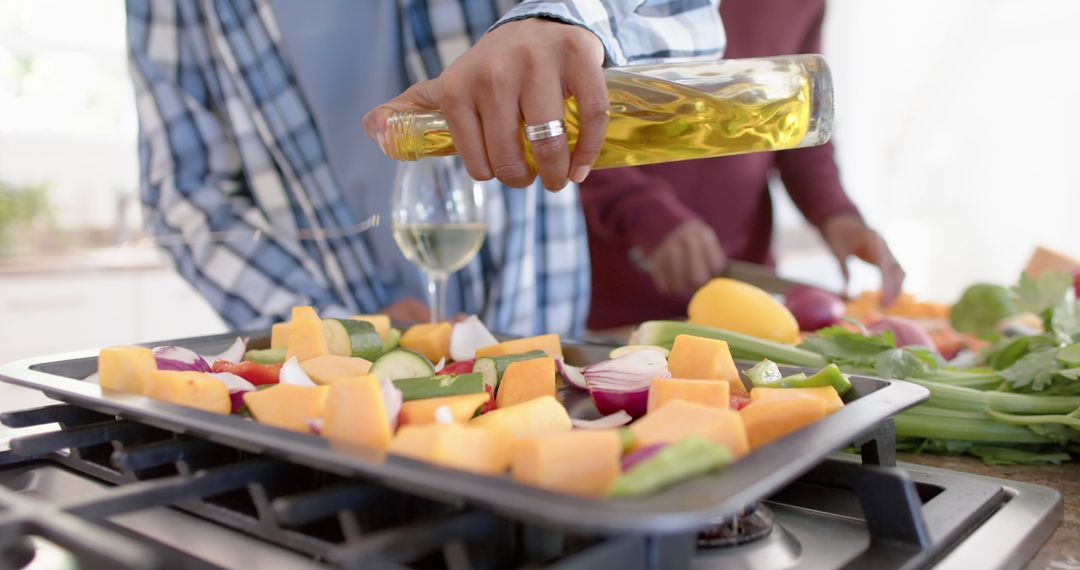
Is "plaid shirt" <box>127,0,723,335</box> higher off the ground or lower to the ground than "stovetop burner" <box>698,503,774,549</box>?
higher

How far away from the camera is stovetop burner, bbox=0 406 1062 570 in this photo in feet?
1.59

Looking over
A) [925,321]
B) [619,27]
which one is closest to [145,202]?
[619,27]

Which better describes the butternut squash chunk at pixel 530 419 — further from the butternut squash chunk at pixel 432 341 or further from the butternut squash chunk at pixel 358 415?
the butternut squash chunk at pixel 432 341

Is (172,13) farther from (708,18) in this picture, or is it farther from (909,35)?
(909,35)

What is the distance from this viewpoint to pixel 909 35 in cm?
513

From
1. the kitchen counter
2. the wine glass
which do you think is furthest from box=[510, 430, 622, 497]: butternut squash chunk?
the wine glass

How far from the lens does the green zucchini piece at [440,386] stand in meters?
0.72

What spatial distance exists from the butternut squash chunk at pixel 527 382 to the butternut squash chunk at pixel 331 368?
0.46 ft

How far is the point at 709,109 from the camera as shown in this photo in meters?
0.89

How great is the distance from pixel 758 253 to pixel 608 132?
2.03 m

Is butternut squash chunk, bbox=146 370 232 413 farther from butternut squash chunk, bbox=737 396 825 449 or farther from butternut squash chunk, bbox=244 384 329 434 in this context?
butternut squash chunk, bbox=737 396 825 449

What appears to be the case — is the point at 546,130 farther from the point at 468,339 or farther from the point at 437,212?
the point at 437,212

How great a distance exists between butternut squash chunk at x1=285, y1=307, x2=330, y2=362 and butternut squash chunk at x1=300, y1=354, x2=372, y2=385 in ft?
0.13

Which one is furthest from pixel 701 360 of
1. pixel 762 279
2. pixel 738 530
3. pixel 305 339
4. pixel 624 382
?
pixel 762 279
